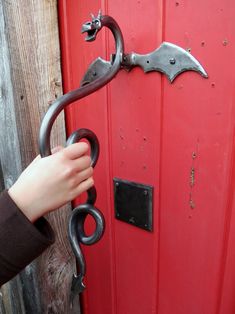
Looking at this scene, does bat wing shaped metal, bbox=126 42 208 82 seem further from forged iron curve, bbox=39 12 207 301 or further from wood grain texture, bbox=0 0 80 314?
wood grain texture, bbox=0 0 80 314

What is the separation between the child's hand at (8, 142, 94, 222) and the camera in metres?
0.45

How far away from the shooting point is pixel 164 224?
67 centimetres

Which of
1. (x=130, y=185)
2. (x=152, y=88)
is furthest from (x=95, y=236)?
(x=152, y=88)

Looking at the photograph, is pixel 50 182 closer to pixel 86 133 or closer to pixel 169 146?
pixel 86 133

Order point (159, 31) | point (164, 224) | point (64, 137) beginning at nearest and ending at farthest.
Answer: point (159, 31) < point (164, 224) < point (64, 137)

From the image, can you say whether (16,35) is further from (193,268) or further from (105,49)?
(193,268)

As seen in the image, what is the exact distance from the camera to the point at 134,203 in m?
0.70

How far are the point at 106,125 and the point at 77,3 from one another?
270 millimetres

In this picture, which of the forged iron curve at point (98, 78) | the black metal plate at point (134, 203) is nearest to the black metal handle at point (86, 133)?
the forged iron curve at point (98, 78)

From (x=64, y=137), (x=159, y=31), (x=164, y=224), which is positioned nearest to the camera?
Result: (x=159, y=31)

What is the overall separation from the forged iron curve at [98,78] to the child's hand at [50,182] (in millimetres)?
26

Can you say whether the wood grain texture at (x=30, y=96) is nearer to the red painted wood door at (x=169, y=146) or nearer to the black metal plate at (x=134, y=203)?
the red painted wood door at (x=169, y=146)

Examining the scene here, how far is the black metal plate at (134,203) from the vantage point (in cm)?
68

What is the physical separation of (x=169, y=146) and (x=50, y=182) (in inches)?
10.2
